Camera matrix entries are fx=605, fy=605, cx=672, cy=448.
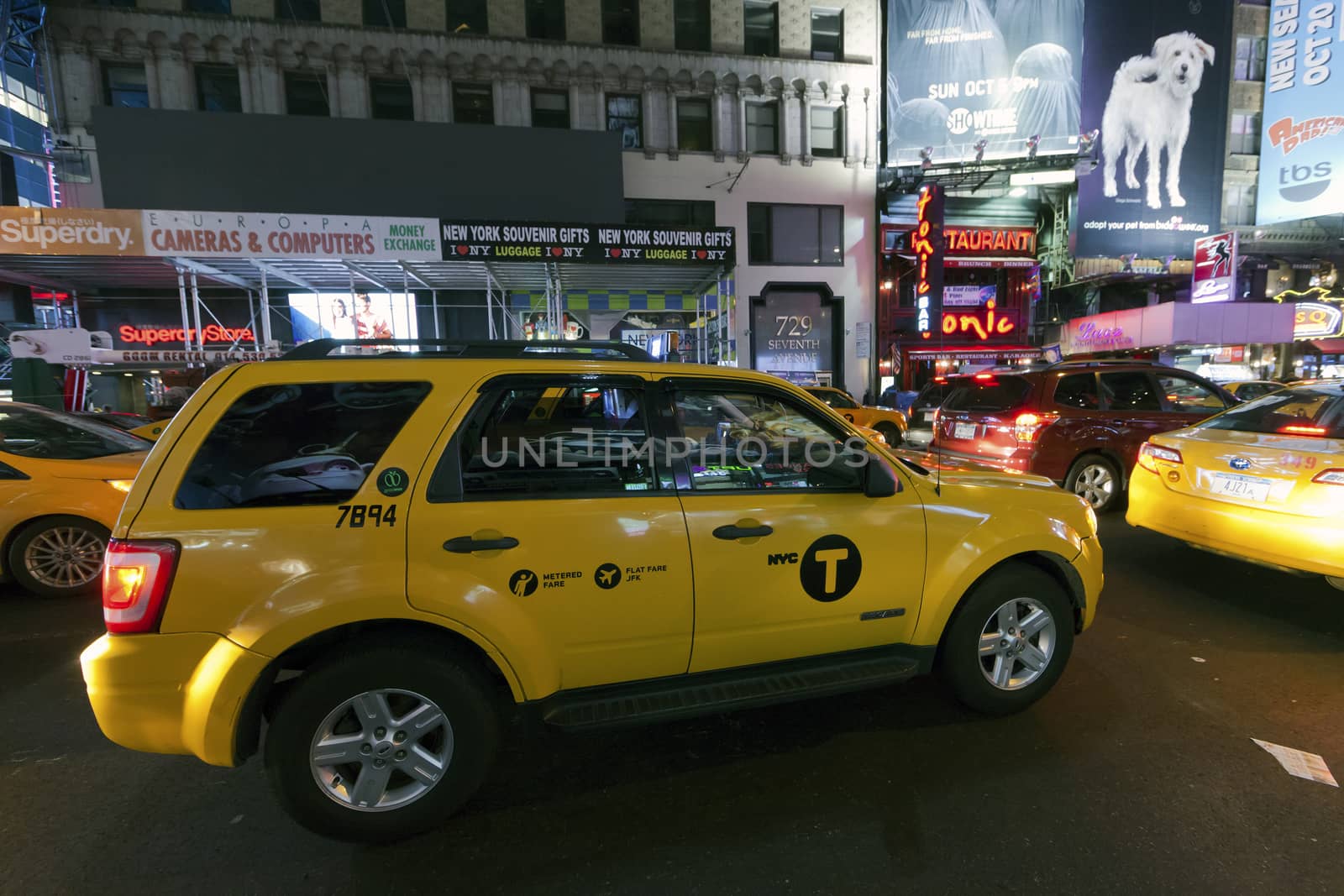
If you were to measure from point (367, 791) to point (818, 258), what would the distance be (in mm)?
19751

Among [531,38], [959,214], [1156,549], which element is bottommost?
[1156,549]

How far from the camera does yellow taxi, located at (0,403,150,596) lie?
485 centimetres

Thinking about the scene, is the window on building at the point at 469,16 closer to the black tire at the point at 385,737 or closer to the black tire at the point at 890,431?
the black tire at the point at 890,431

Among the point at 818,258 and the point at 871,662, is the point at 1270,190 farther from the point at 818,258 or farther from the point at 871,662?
the point at 871,662

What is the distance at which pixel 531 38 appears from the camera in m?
18.1

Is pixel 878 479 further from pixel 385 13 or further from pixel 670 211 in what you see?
pixel 385 13

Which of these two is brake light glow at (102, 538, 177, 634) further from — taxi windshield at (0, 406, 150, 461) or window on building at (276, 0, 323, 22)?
window on building at (276, 0, 323, 22)

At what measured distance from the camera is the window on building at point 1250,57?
24.2 m

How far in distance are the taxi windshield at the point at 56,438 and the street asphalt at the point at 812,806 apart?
254 centimetres

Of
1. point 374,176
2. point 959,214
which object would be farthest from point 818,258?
point 374,176

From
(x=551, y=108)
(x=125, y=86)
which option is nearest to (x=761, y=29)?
(x=551, y=108)

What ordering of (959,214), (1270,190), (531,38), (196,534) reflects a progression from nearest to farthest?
1. (196,534)
2. (531,38)
3. (959,214)
4. (1270,190)

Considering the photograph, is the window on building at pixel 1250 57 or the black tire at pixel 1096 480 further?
the window on building at pixel 1250 57

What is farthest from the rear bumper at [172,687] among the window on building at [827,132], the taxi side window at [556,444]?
the window on building at [827,132]
